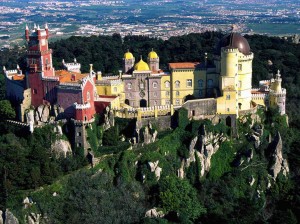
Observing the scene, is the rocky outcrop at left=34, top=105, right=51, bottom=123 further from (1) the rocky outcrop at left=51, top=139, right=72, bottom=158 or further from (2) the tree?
(2) the tree

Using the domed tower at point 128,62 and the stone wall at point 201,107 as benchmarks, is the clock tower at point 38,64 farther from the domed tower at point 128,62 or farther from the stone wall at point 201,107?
the stone wall at point 201,107

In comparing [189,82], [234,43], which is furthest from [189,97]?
[234,43]

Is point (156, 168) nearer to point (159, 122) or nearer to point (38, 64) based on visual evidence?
point (159, 122)

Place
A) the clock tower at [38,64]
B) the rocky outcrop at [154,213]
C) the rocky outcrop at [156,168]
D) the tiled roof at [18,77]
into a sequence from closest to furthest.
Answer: the rocky outcrop at [154,213], the rocky outcrop at [156,168], the clock tower at [38,64], the tiled roof at [18,77]

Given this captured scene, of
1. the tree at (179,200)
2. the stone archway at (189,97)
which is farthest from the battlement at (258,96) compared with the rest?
the tree at (179,200)

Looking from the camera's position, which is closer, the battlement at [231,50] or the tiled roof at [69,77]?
the tiled roof at [69,77]
